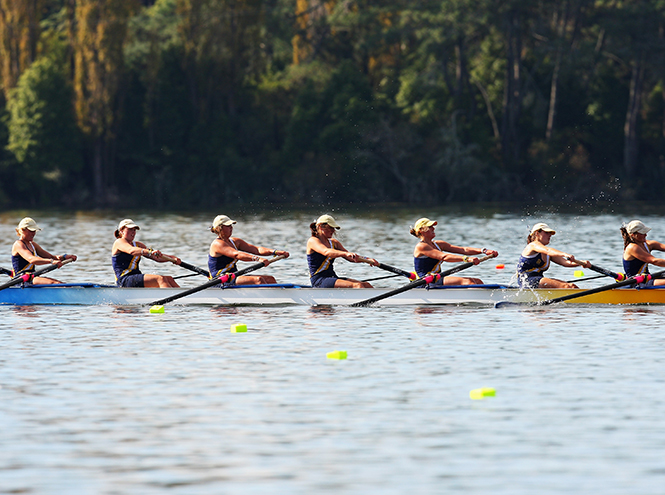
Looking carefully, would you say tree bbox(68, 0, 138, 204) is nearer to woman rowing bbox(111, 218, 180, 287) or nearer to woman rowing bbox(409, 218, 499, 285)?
woman rowing bbox(111, 218, 180, 287)

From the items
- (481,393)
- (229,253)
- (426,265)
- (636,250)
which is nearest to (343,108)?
(229,253)

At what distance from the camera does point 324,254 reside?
66.0 ft

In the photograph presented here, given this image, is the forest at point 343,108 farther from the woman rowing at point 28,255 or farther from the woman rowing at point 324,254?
the woman rowing at point 324,254

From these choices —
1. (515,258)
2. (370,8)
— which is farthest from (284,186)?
(515,258)

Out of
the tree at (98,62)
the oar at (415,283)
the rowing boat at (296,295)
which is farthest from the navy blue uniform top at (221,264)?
the tree at (98,62)

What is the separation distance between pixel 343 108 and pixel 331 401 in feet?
187

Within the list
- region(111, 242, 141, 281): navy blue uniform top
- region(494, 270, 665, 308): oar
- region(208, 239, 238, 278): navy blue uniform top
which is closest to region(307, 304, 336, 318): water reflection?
region(208, 239, 238, 278): navy blue uniform top

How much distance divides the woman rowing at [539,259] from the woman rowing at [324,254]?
2.70 metres

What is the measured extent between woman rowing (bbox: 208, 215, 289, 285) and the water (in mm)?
591

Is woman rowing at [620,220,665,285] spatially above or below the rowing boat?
above

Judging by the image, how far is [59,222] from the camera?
52781 millimetres

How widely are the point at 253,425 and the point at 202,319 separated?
27.0 ft

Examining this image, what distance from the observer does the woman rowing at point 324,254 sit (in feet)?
65.7

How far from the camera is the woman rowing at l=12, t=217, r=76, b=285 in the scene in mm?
20484
